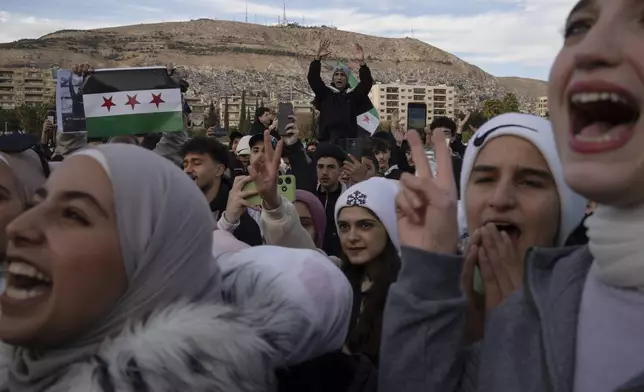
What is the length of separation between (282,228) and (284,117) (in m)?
3.48

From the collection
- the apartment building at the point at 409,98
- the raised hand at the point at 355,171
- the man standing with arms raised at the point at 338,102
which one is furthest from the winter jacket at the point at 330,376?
the apartment building at the point at 409,98

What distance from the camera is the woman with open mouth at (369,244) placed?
269 centimetres

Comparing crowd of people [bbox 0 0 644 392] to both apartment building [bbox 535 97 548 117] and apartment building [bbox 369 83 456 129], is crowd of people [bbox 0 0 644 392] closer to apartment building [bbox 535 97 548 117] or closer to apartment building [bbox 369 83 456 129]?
apartment building [bbox 535 97 548 117]

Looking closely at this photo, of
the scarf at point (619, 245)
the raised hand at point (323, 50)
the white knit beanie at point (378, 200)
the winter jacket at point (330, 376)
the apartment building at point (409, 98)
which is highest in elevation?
the apartment building at point (409, 98)

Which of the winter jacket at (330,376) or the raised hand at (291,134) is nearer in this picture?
the winter jacket at (330,376)

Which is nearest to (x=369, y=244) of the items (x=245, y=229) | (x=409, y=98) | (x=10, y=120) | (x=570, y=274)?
(x=245, y=229)

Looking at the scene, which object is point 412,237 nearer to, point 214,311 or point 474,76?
point 214,311

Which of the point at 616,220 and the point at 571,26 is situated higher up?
the point at 571,26

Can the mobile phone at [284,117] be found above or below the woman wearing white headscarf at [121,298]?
above

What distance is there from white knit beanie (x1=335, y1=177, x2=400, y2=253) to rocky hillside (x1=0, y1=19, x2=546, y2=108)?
122630 millimetres

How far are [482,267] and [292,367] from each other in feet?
1.67

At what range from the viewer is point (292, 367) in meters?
1.62

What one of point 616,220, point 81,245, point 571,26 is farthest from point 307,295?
point 571,26

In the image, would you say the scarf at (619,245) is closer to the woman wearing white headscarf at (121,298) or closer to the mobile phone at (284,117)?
the woman wearing white headscarf at (121,298)
